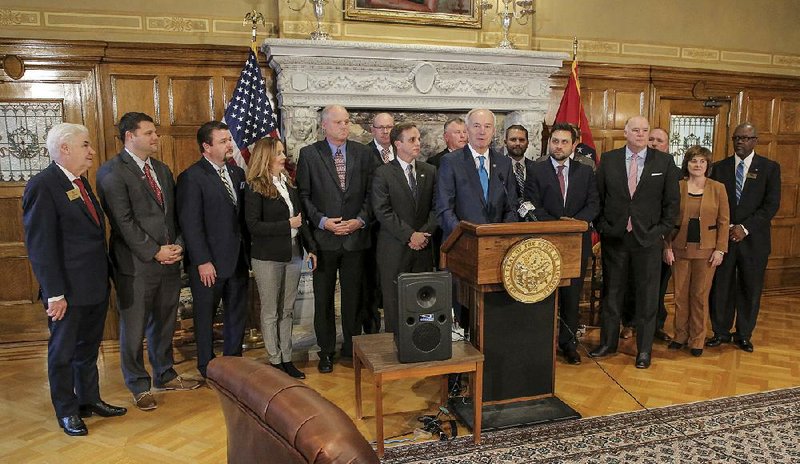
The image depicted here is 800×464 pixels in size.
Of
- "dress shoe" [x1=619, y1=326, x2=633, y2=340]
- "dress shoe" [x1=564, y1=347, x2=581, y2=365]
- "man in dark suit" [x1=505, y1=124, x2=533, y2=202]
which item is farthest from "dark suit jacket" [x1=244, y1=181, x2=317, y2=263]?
"dress shoe" [x1=619, y1=326, x2=633, y2=340]

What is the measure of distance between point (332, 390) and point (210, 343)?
2.64 feet

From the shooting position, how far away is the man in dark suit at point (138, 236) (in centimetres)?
326

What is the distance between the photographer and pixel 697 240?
409 cm

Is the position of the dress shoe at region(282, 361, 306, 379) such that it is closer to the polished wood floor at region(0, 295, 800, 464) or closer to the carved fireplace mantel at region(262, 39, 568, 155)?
the polished wood floor at region(0, 295, 800, 464)

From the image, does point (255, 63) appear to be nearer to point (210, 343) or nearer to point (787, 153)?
point (210, 343)

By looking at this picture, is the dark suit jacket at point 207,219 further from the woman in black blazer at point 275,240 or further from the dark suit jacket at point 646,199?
the dark suit jacket at point 646,199

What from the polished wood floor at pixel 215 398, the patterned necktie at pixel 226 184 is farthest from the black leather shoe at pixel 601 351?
the patterned necktie at pixel 226 184

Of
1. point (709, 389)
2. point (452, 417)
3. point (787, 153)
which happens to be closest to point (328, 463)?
point (452, 417)

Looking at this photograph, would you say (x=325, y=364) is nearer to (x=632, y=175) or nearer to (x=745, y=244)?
(x=632, y=175)

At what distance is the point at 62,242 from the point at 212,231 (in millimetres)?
797

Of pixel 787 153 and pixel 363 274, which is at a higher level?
pixel 787 153

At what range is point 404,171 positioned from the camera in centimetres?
372

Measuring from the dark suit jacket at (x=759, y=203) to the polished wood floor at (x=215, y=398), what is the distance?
2.58 feet

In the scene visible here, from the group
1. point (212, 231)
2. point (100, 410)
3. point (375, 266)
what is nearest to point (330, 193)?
point (375, 266)
